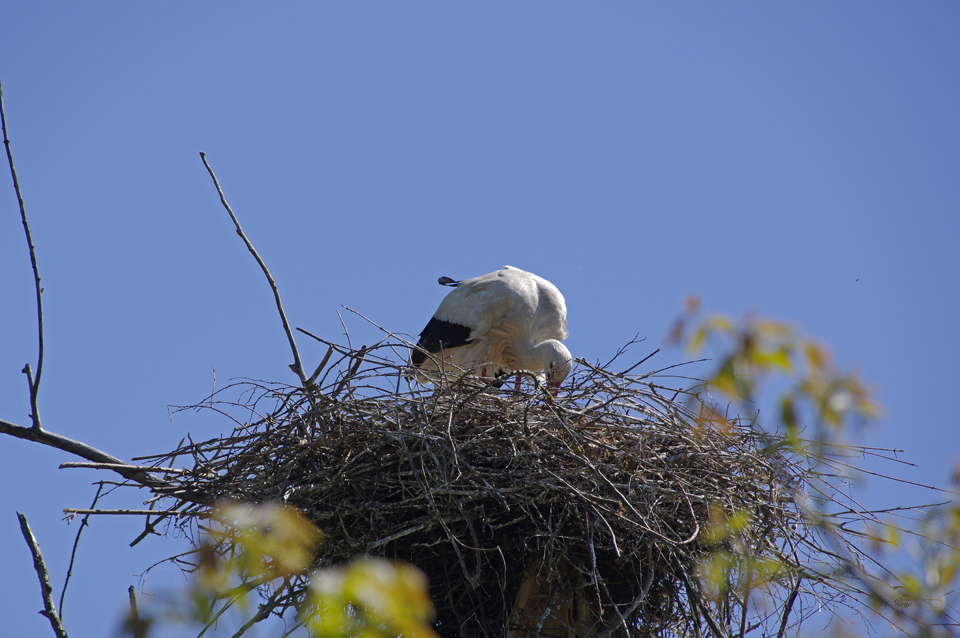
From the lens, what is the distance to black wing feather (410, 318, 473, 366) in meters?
6.35

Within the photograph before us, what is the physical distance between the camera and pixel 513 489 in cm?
269

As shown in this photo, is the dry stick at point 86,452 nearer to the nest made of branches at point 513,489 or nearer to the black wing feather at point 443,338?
the nest made of branches at point 513,489

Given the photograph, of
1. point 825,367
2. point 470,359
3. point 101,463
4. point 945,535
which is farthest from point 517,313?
point 825,367

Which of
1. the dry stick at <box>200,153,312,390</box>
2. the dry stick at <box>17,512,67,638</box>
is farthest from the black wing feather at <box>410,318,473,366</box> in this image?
the dry stick at <box>17,512,67,638</box>

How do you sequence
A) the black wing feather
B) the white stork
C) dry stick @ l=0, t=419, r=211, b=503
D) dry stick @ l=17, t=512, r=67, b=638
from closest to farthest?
dry stick @ l=17, t=512, r=67, b=638 → dry stick @ l=0, t=419, r=211, b=503 → the white stork → the black wing feather

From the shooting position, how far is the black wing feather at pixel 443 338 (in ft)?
20.8

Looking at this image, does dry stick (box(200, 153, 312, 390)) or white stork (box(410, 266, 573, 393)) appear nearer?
dry stick (box(200, 153, 312, 390))

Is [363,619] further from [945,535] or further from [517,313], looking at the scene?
[517,313]

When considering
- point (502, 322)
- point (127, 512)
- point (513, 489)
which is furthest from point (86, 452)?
point (502, 322)

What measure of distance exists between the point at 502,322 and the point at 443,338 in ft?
1.85

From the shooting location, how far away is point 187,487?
303 cm

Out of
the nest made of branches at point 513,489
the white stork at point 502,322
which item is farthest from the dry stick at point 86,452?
the white stork at point 502,322

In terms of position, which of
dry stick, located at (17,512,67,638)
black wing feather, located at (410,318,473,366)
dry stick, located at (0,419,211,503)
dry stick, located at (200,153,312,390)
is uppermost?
black wing feather, located at (410,318,473,366)

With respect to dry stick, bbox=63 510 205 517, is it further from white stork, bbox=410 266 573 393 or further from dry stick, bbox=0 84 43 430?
white stork, bbox=410 266 573 393
